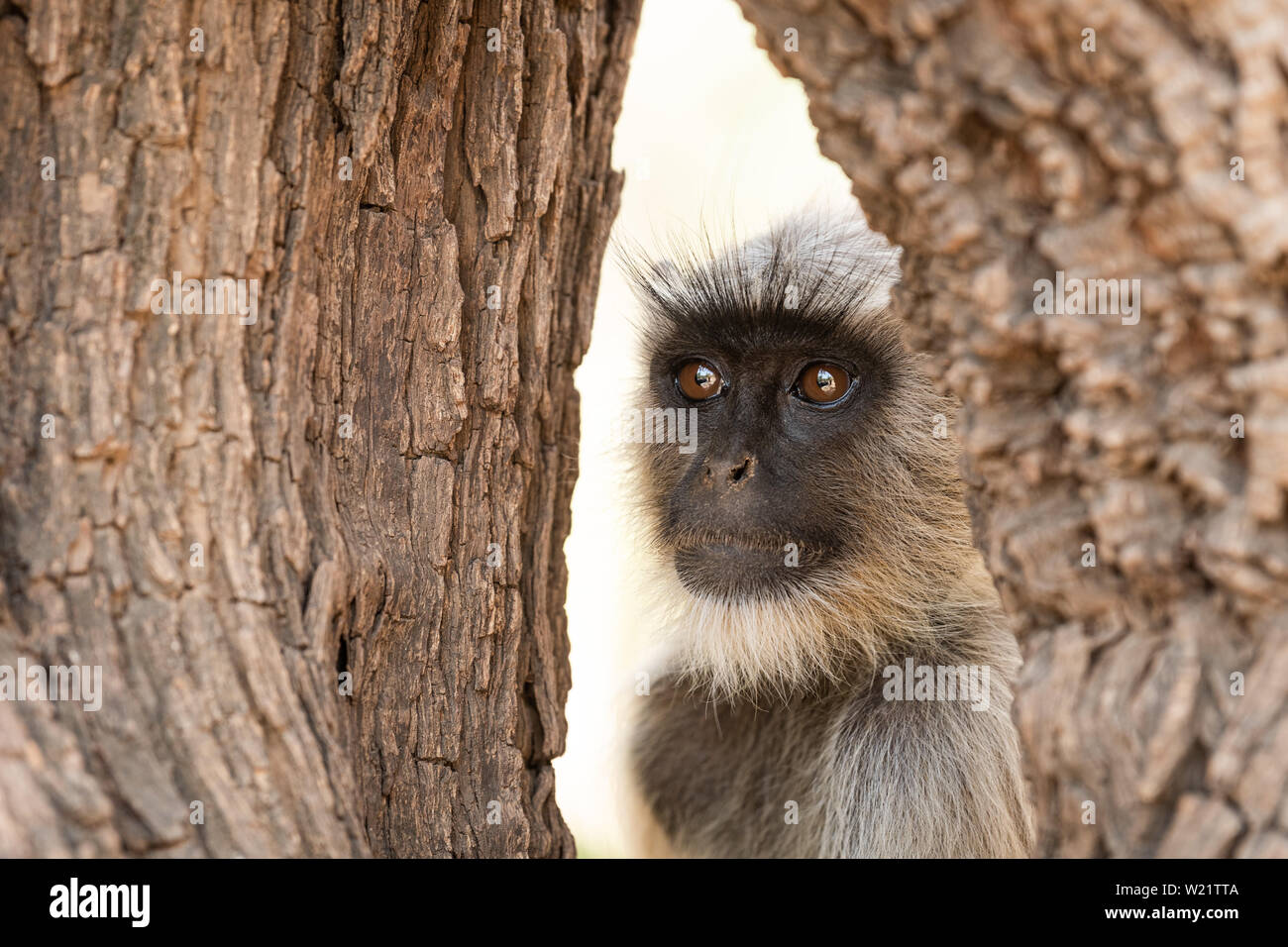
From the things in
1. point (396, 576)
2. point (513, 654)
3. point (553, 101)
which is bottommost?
point (513, 654)

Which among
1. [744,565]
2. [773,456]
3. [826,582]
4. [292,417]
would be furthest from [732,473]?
[292,417]

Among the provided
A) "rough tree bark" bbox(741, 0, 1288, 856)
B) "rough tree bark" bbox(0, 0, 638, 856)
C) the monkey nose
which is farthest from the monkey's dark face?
"rough tree bark" bbox(741, 0, 1288, 856)

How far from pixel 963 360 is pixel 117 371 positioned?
1129 mm

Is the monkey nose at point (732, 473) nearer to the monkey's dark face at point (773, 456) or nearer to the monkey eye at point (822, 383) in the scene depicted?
the monkey's dark face at point (773, 456)

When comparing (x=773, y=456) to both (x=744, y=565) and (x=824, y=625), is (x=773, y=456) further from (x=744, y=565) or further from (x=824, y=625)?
(x=824, y=625)

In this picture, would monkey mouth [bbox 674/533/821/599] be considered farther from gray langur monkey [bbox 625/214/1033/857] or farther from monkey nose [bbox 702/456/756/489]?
monkey nose [bbox 702/456/756/489]

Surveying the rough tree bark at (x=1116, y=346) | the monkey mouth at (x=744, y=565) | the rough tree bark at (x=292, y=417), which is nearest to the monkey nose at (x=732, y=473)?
the monkey mouth at (x=744, y=565)

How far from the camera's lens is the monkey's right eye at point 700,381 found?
3.25 m

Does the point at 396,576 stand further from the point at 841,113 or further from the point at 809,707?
the point at 809,707

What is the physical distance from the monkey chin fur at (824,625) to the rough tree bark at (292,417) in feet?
2.40

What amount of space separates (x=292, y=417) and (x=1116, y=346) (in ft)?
3.84

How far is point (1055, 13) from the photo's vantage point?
1.30 m

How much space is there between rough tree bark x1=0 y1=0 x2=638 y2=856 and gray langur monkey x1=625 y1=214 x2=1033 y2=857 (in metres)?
0.74
